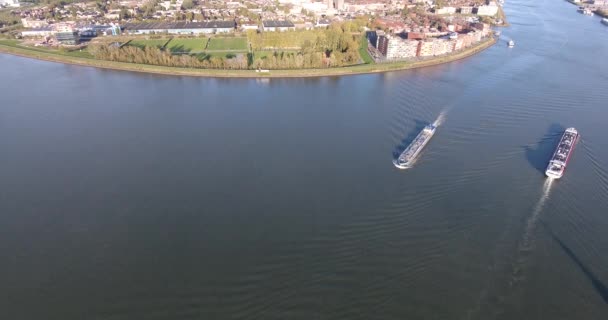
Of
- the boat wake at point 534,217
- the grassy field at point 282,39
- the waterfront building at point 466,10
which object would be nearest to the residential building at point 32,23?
the grassy field at point 282,39

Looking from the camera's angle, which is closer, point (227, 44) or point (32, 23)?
point (227, 44)

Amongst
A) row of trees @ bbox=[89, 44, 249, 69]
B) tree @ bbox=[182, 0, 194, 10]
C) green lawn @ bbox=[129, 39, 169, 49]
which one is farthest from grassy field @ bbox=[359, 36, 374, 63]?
tree @ bbox=[182, 0, 194, 10]

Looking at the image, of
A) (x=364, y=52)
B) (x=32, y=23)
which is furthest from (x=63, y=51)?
(x=364, y=52)

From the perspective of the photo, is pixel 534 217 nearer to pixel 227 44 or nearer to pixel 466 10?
pixel 227 44

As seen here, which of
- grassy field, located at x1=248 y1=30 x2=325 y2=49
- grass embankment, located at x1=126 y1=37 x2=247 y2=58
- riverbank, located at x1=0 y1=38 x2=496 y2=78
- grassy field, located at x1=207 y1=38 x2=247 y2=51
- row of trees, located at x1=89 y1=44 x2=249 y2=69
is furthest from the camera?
grassy field, located at x1=207 y1=38 x2=247 y2=51

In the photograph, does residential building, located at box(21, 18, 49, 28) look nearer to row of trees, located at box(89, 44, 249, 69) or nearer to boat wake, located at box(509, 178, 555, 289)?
row of trees, located at box(89, 44, 249, 69)

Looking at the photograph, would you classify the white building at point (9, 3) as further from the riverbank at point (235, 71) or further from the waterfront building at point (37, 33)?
the riverbank at point (235, 71)
